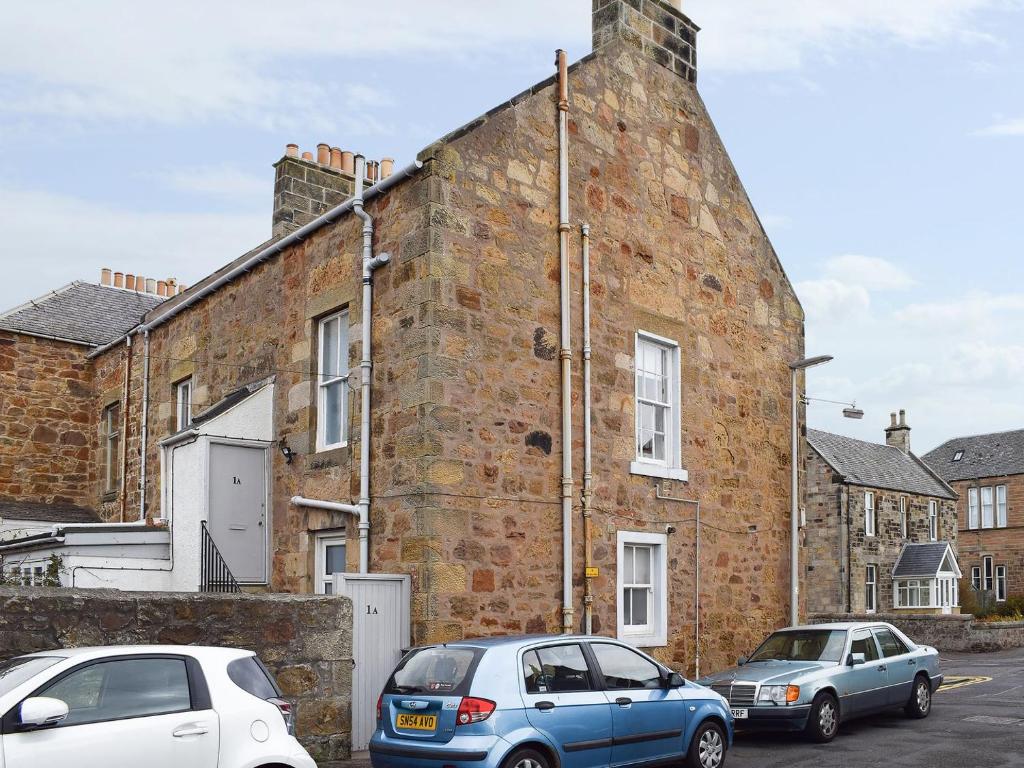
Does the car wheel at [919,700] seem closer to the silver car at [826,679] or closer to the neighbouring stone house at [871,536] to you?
the silver car at [826,679]

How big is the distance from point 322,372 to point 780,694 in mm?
7116

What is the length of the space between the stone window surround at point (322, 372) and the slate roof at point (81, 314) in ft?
26.2

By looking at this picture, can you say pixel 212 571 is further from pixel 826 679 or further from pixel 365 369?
pixel 826 679

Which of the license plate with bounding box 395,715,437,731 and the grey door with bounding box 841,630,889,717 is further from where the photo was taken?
the grey door with bounding box 841,630,889,717

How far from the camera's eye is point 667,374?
1609 centimetres

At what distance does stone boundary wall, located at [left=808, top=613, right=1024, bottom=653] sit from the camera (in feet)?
88.5

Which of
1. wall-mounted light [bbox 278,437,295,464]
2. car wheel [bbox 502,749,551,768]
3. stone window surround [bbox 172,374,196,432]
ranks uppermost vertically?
stone window surround [bbox 172,374,196,432]

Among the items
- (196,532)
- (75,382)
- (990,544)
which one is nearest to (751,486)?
(196,532)

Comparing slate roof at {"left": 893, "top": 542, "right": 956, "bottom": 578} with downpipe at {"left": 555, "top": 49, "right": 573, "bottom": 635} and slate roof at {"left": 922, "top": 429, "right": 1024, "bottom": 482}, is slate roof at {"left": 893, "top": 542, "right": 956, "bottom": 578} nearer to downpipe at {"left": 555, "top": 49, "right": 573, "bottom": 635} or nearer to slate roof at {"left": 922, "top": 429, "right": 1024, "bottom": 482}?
slate roof at {"left": 922, "top": 429, "right": 1024, "bottom": 482}

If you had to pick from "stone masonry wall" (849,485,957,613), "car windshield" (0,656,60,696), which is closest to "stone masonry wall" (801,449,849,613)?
"stone masonry wall" (849,485,957,613)

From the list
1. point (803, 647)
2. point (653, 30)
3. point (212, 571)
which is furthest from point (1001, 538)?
point (212, 571)

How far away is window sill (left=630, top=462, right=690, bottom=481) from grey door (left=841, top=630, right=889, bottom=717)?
3.38 metres

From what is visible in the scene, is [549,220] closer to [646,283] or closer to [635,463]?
[646,283]

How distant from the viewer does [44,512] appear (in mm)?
20359
